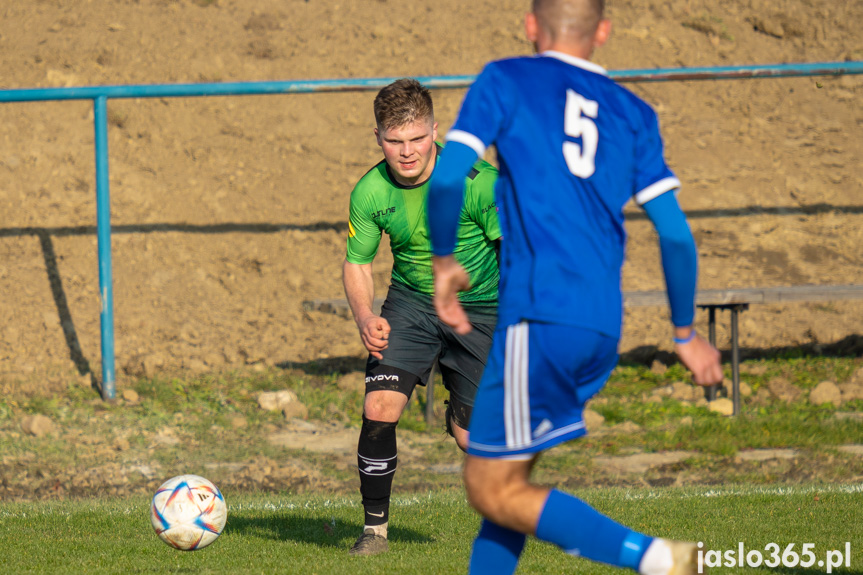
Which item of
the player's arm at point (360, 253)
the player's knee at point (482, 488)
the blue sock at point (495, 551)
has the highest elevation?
the player's arm at point (360, 253)

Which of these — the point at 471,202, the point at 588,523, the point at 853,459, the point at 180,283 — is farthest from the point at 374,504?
the point at 180,283

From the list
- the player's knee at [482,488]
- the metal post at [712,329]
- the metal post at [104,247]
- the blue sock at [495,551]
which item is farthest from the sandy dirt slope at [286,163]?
the player's knee at [482,488]

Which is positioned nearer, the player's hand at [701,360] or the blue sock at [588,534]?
the blue sock at [588,534]

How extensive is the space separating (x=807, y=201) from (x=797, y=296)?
2.85m

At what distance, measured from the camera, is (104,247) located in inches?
303

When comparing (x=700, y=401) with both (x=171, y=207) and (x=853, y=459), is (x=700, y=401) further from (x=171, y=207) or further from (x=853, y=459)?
(x=171, y=207)

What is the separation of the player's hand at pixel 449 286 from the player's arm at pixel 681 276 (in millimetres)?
550

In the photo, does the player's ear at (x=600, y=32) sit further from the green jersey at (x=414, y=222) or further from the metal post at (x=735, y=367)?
the metal post at (x=735, y=367)

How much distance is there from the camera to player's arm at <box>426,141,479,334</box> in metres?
2.51

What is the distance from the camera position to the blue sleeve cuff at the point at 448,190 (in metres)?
2.51

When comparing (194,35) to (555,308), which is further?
(194,35)

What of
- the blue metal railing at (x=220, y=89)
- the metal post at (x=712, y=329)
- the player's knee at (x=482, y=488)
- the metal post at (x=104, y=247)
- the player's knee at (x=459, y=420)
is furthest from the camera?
the metal post at (x=712, y=329)

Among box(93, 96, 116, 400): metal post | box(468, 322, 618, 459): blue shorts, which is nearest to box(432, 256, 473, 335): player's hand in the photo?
box(468, 322, 618, 459): blue shorts

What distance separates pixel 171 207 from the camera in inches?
386
